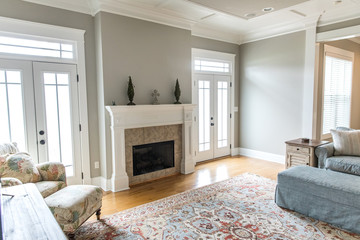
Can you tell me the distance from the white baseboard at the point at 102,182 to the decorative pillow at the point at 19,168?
49.6 inches

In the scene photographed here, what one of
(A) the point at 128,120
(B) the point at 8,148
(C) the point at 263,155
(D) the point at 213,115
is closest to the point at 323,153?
(C) the point at 263,155

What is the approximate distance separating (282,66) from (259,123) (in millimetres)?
1434

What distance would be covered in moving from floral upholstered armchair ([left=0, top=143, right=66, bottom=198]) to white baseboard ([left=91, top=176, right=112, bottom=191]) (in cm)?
110

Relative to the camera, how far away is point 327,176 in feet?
9.66

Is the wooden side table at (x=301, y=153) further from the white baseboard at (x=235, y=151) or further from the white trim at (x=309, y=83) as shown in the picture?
the white baseboard at (x=235, y=151)

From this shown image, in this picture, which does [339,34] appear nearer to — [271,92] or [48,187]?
[271,92]

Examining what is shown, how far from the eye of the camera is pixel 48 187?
2.70 m

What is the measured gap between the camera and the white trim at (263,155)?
544 centimetres

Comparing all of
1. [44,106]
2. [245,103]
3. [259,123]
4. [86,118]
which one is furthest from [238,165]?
[44,106]

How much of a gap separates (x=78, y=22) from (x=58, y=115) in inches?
59.8

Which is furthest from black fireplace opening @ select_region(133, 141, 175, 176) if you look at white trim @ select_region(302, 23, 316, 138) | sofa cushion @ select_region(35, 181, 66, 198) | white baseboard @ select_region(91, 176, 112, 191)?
white trim @ select_region(302, 23, 316, 138)

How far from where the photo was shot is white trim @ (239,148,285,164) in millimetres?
5439

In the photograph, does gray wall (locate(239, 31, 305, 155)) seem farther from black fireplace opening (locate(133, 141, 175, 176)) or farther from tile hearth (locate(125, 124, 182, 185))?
black fireplace opening (locate(133, 141, 175, 176))

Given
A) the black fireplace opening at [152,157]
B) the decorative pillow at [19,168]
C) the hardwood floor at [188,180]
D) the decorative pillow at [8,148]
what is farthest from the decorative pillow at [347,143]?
the decorative pillow at [8,148]
